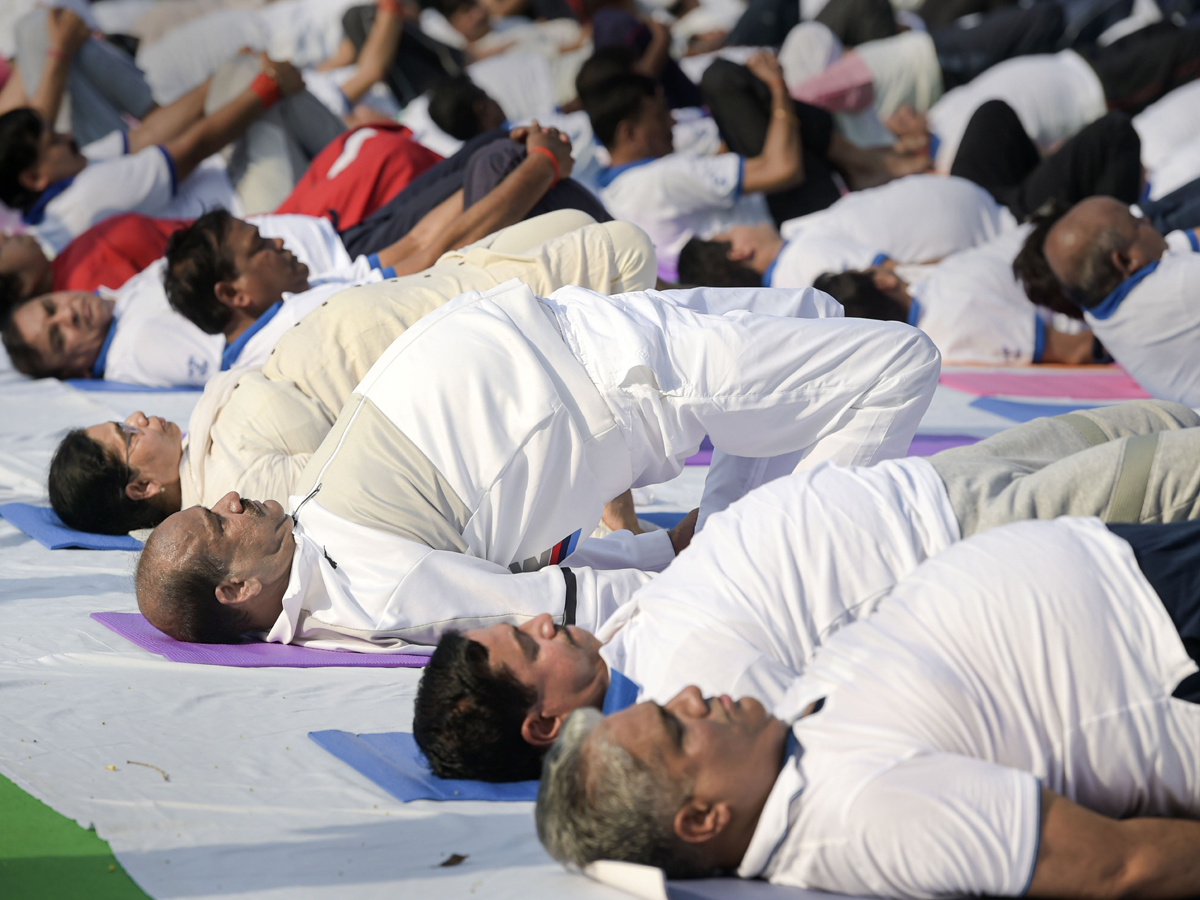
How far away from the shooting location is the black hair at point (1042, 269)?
4.27m

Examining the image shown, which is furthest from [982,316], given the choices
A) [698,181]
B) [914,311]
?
[698,181]

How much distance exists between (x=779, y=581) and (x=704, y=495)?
1.02 metres

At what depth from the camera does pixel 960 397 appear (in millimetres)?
4434

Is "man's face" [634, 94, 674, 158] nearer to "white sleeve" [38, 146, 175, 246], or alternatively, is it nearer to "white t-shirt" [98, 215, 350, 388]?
"white t-shirt" [98, 215, 350, 388]

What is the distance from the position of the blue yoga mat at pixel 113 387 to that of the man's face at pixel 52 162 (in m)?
1.37

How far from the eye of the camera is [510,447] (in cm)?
234

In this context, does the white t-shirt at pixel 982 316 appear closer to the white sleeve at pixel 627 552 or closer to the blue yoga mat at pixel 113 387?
the white sleeve at pixel 627 552

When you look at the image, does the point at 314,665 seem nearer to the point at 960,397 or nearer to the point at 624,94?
the point at 960,397

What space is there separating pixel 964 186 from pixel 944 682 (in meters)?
4.46

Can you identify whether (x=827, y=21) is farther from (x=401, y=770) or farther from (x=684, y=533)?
(x=401, y=770)

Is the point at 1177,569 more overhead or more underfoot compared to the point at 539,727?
more overhead

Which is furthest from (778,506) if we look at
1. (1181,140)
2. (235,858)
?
(1181,140)

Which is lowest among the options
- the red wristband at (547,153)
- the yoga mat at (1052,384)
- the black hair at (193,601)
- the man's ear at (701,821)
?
the yoga mat at (1052,384)

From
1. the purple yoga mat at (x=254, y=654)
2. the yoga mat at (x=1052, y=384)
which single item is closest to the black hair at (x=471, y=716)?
the purple yoga mat at (x=254, y=654)
